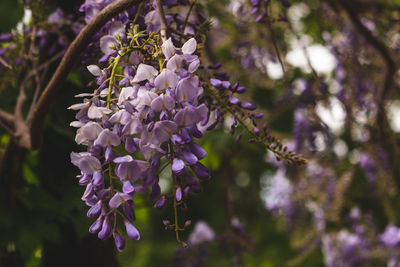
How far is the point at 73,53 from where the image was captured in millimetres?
Result: 1120

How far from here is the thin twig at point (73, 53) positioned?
1.02 meters

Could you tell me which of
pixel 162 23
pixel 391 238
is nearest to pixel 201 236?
pixel 391 238

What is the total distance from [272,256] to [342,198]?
4.40ft

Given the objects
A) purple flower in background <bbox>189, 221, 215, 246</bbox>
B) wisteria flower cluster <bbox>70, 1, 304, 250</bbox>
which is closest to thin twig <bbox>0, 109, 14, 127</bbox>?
wisteria flower cluster <bbox>70, 1, 304, 250</bbox>

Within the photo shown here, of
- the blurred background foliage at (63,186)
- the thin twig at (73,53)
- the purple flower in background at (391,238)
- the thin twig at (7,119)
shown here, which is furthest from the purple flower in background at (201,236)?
the thin twig at (73,53)

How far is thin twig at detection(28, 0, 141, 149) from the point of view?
1016 mm

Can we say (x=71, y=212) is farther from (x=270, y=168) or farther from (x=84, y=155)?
(x=270, y=168)

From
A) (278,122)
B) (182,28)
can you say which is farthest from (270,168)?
(182,28)

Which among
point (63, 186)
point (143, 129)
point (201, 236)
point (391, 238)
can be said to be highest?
point (143, 129)

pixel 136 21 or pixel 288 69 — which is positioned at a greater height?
pixel 136 21

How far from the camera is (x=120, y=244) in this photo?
35.8 inches

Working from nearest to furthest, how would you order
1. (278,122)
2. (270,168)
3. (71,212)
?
(71,212) < (278,122) < (270,168)

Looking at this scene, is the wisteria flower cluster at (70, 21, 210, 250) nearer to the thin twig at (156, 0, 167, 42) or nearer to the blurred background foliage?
the thin twig at (156, 0, 167, 42)

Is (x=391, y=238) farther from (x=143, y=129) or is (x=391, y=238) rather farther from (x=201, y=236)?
(x=143, y=129)
